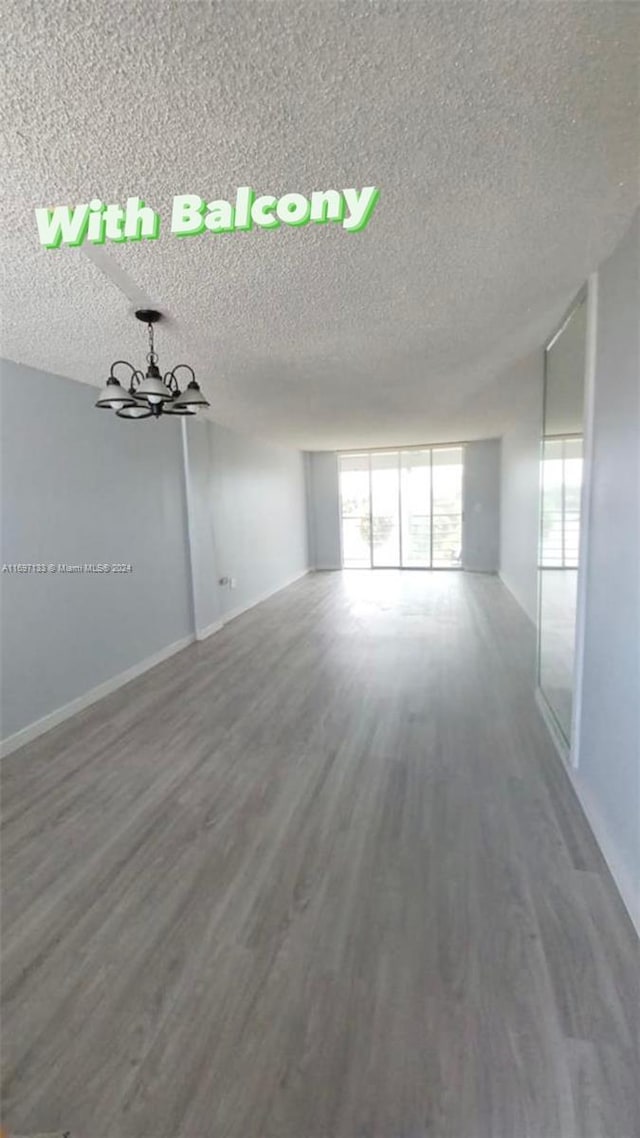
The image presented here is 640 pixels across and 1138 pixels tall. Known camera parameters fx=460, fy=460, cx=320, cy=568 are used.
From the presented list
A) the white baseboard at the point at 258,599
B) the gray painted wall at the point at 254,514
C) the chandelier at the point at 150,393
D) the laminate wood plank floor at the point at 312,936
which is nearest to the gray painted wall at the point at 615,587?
the laminate wood plank floor at the point at 312,936

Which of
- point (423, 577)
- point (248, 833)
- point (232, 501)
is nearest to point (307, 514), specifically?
point (423, 577)

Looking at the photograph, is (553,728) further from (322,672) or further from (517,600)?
(517,600)

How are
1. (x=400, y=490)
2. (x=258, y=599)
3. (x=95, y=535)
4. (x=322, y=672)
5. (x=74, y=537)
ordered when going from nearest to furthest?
(x=74, y=537), (x=95, y=535), (x=322, y=672), (x=258, y=599), (x=400, y=490)

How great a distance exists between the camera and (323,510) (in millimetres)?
9281

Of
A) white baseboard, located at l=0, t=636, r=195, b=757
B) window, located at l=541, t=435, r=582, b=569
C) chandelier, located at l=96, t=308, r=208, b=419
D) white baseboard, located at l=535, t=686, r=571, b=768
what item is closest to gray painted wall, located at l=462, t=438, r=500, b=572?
window, located at l=541, t=435, r=582, b=569

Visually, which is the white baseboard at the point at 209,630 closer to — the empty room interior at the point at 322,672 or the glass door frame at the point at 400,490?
the empty room interior at the point at 322,672

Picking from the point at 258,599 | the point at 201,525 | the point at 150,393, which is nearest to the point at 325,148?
the point at 150,393

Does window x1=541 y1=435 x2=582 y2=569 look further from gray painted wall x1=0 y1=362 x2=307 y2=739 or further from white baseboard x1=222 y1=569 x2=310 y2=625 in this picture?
white baseboard x1=222 y1=569 x2=310 y2=625

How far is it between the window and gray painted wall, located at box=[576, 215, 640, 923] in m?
0.31

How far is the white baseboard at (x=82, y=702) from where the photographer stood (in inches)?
114

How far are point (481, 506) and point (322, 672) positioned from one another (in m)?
5.42

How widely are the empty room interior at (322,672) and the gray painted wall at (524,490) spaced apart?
0.28 m

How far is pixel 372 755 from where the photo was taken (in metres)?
2.68

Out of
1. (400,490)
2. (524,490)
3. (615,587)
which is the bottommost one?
(615,587)
